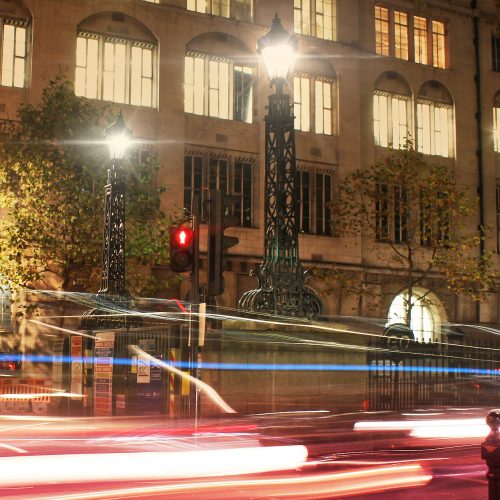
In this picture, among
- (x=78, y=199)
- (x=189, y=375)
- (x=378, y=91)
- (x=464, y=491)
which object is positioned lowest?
(x=464, y=491)

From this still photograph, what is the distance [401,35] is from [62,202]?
19296 millimetres

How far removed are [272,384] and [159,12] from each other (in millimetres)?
20497

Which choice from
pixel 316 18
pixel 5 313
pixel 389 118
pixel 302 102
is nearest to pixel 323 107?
pixel 302 102

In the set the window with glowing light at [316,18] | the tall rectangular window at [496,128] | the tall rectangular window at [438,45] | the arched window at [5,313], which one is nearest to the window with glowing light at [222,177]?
the window with glowing light at [316,18]

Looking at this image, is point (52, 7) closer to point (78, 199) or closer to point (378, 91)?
point (78, 199)

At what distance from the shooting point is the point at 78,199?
91.4ft

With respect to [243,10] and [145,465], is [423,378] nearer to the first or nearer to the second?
[145,465]

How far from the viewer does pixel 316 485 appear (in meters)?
10.2

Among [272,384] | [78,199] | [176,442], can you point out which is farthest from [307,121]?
[176,442]

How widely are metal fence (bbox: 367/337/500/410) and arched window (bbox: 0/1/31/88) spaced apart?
15.9 metres

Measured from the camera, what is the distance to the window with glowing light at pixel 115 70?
112 feet

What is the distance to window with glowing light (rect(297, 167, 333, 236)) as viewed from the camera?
1483 inches

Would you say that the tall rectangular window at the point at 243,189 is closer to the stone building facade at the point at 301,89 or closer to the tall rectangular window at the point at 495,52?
the stone building facade at the point at 301,89

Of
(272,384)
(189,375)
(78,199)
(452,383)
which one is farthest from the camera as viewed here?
(78,199)
